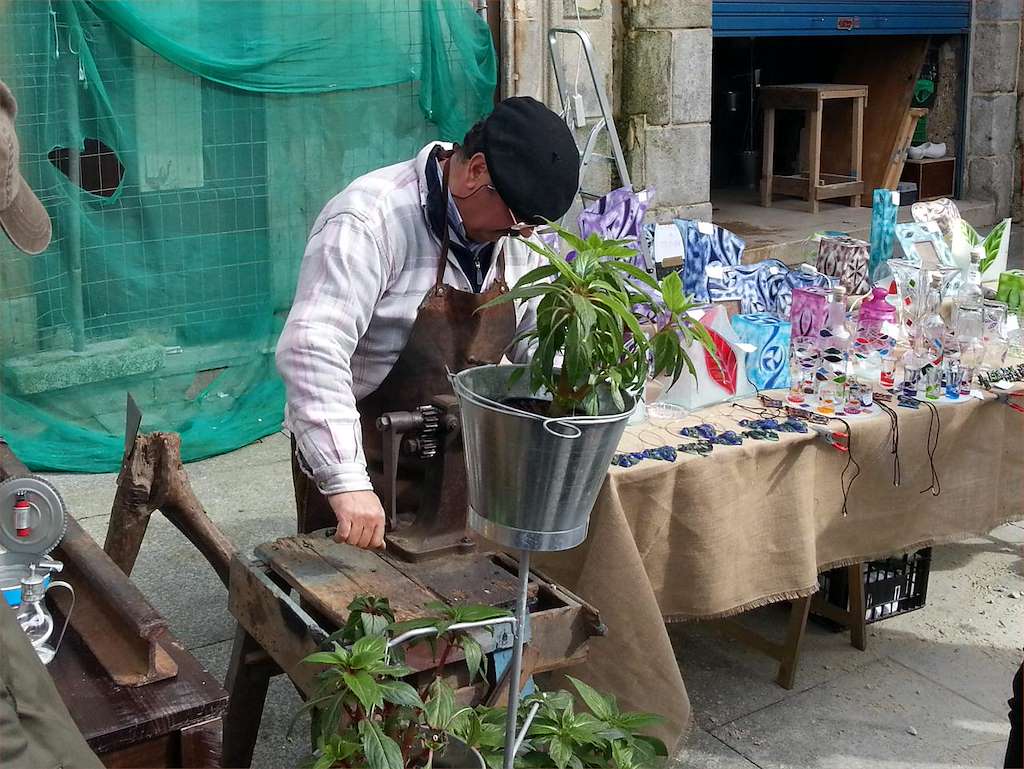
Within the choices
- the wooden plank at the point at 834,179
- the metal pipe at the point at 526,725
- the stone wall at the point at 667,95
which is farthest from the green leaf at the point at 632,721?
the wooden plank at the point at 834,179

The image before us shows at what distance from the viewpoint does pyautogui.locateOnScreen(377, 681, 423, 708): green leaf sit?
A: 6.40ft

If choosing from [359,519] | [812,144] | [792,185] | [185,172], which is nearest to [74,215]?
[185,172]

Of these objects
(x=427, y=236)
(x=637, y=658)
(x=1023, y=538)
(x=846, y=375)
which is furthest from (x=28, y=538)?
(x=1023, y=538)

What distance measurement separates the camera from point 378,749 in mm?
1900

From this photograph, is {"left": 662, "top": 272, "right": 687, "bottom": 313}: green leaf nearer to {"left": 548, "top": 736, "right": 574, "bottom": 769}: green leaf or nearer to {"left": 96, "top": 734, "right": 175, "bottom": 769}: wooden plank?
{"left": 548, "top": 736, "right": 574, "bottom": 769}: green leaf

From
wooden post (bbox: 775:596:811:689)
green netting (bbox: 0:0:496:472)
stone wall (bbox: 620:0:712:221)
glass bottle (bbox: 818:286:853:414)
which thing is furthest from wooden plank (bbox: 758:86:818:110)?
wooden post (bbox: 775:596:811:689)

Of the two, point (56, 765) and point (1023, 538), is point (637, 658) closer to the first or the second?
point (56, 765)

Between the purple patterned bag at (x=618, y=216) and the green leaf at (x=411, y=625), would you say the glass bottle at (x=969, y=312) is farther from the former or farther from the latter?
the green leaf at (x=411, y=625)

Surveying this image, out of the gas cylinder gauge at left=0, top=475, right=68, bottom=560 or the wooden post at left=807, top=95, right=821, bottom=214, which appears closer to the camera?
the gas cylinder gauge at left=0, top=475, right=68, bottom=560

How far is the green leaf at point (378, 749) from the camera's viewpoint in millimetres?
1894

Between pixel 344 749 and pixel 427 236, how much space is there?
4.18 feet

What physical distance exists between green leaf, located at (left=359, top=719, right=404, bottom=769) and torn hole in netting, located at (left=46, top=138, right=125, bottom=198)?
379 cm

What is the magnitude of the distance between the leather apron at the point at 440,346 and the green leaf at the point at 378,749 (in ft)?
3.18

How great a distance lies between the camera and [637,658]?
3.01 metres
